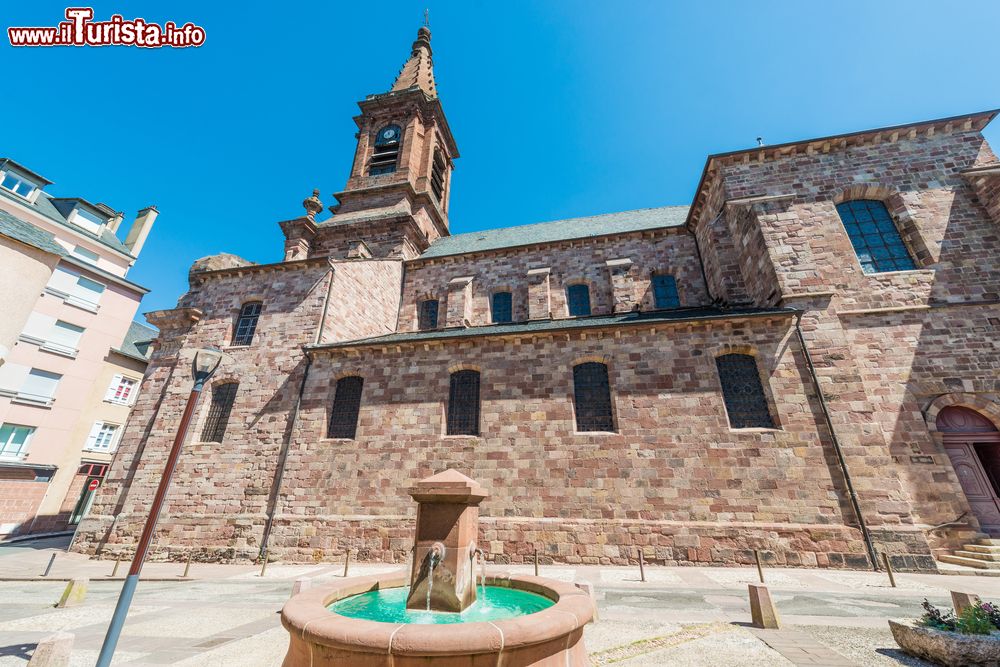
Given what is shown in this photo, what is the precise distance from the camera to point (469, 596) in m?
4.30

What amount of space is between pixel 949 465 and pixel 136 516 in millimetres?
23753

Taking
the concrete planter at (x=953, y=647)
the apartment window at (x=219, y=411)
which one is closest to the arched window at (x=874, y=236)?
the concrete planter at (x=953, y=647)

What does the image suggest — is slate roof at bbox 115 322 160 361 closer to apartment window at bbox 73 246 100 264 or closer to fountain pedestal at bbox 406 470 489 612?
apartment window at bbox 73 246 100 264

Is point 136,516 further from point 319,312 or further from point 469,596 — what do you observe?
point 469,596

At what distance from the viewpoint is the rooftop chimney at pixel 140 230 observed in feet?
84.4

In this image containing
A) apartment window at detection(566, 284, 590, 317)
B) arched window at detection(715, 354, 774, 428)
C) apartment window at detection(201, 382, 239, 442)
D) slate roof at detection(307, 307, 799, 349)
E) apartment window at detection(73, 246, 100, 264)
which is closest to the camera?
arched window at detection(715, 354, 774, 428)

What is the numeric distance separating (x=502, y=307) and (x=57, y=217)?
26.4 meters

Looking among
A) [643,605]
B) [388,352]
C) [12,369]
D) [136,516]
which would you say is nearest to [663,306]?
[388,352]

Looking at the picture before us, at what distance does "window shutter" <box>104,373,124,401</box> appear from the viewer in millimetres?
21344

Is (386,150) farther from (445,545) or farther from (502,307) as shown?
(445,545)

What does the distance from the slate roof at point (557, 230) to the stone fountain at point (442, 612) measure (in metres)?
15.3

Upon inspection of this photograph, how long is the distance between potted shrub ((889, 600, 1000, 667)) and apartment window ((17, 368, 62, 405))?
29.7 metres

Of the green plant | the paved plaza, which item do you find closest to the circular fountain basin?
the paved plaza

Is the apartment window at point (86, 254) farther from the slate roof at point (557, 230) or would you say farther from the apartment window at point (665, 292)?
the apartment window at point (665, 292)
